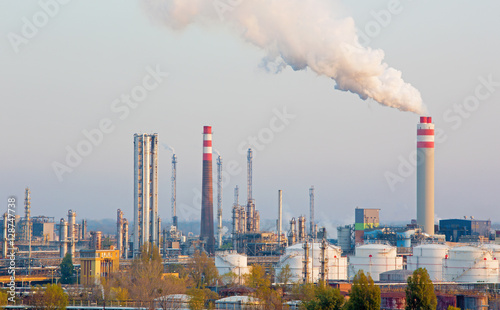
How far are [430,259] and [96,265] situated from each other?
17.5 meters

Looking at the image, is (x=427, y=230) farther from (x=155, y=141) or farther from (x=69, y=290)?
(x=69, y=290)

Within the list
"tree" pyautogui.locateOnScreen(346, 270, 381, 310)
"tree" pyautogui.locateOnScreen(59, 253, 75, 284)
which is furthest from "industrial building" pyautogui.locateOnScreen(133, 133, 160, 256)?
"tree" pyautogui.locateOnScreen(346, 270, 381, 310)

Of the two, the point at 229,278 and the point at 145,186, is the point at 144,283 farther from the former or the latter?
the point at 145,186

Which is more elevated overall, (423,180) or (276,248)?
(423,180)

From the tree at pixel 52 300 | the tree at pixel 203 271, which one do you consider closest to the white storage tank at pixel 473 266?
the tree at pixel 203 271

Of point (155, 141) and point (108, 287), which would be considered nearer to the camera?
point (108, 287)

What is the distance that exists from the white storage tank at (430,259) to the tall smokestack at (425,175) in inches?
345

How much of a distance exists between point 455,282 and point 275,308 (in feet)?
53.2

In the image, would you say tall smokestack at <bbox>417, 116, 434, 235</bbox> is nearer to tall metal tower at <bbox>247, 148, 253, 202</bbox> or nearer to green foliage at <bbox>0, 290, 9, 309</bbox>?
tall metal tower at <bbox>247, 148, 253, 202</bbox>

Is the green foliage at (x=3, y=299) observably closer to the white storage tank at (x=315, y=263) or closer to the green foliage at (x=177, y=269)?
the green foliage at (x=177, y=269)

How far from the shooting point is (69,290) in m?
36.7

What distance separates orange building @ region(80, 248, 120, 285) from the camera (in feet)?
141

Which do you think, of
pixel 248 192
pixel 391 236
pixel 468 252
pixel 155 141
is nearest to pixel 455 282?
pixel 468 252

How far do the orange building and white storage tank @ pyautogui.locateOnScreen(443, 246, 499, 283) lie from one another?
56.9ft
